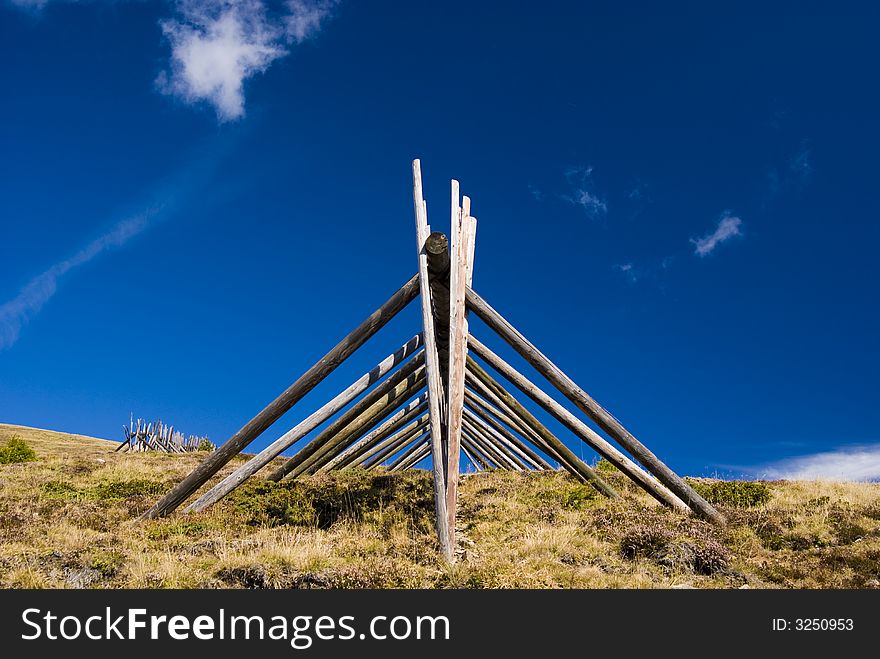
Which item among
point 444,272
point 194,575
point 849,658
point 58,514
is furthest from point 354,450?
point 849,658

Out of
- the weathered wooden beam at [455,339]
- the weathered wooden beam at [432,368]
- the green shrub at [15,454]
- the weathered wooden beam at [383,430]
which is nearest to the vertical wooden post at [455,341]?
the weathered wooden beam at [455,339]

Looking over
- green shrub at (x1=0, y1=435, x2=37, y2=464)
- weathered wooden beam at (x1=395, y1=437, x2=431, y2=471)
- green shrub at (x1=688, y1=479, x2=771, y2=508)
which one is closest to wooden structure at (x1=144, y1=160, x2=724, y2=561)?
green shrub at (x1=688, y1=479, x2=771, y2=508)

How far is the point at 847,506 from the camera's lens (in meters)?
10.2

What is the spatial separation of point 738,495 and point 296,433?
28.5 ft

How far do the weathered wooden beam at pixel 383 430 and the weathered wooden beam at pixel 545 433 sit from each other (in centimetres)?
244

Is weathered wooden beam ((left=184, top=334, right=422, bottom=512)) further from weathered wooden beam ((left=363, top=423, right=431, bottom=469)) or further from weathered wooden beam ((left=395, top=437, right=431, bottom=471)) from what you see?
weathered wooden beam ((left=395, top=437, right=431, bottom=471))

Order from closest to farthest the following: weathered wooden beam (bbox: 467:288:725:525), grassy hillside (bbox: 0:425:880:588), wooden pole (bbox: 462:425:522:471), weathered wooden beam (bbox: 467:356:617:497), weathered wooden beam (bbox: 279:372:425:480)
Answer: grassy hillside (bbox: 0:425:880:588), weathered wooden beam (bbox: 467:288:725:525), weathered wooden beam (bbox: 279:372:425:480), weathered wooden beam (bbox: 467:356:617:497), wooden pole (bbox: 462:425:522:471)

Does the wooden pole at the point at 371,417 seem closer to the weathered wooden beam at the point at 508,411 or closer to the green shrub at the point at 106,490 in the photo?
the weathered wooden beam at the point at 508,411

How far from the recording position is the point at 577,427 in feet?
28.6

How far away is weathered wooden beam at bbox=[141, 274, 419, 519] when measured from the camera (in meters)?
8.66

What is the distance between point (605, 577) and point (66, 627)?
16.8 ft

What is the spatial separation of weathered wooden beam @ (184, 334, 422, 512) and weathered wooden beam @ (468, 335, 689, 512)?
1693mm

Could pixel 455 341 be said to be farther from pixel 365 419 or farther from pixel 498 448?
pixel 498 448

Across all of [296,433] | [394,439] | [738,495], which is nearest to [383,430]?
[394,439]
